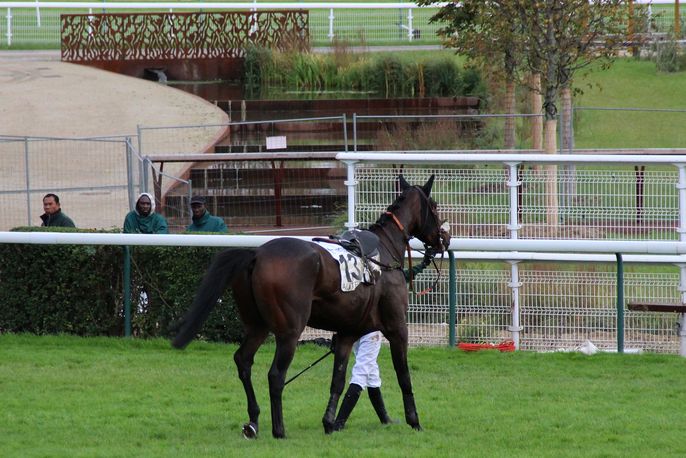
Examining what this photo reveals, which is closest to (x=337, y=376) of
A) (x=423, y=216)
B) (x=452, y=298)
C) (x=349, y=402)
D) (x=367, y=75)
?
(x=349, y=402)

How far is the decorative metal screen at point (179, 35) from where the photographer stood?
26.9m

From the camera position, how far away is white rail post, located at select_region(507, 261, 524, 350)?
1086 centimetres

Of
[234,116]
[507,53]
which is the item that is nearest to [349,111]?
[234,116]

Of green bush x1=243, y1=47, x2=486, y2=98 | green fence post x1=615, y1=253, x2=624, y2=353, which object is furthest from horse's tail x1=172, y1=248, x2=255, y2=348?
green bush x1=243, y1=47, x2=486, y2=98

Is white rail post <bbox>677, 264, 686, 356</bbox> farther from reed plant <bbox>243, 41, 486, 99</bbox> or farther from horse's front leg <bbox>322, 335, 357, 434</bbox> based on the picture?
reed plant <bbox>243, 41, 486, 99</bbox>

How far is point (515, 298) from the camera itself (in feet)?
35.7

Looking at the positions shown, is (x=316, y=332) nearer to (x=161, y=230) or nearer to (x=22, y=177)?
(x=161, y=230)

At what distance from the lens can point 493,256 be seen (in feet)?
35.7

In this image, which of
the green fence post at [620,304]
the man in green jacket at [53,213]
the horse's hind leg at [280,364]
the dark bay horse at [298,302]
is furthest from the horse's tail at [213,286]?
the man in green jacket at [53,213]

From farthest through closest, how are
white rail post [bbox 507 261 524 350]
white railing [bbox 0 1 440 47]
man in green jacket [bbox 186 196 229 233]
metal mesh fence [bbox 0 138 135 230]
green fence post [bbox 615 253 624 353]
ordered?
white railing [bbox 0 1 440 47] < metal mesh fence [bbox 0 138 135 230] < man in green jacket [bbox 186 196 229 233] < white rail post [bbox 507 261 524 350] < green fence post [bbox 615 253 624 353]

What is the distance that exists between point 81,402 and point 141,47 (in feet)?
65.3

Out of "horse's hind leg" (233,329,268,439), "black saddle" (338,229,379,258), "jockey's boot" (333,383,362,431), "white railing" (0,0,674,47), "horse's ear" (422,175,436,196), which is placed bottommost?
"jockey's boot" (333,383,362,431)

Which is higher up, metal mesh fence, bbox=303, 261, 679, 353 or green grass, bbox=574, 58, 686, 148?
green grass, bbox=574, 58, 686, 148

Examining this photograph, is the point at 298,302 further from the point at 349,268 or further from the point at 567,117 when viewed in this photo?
the point at 567,117
